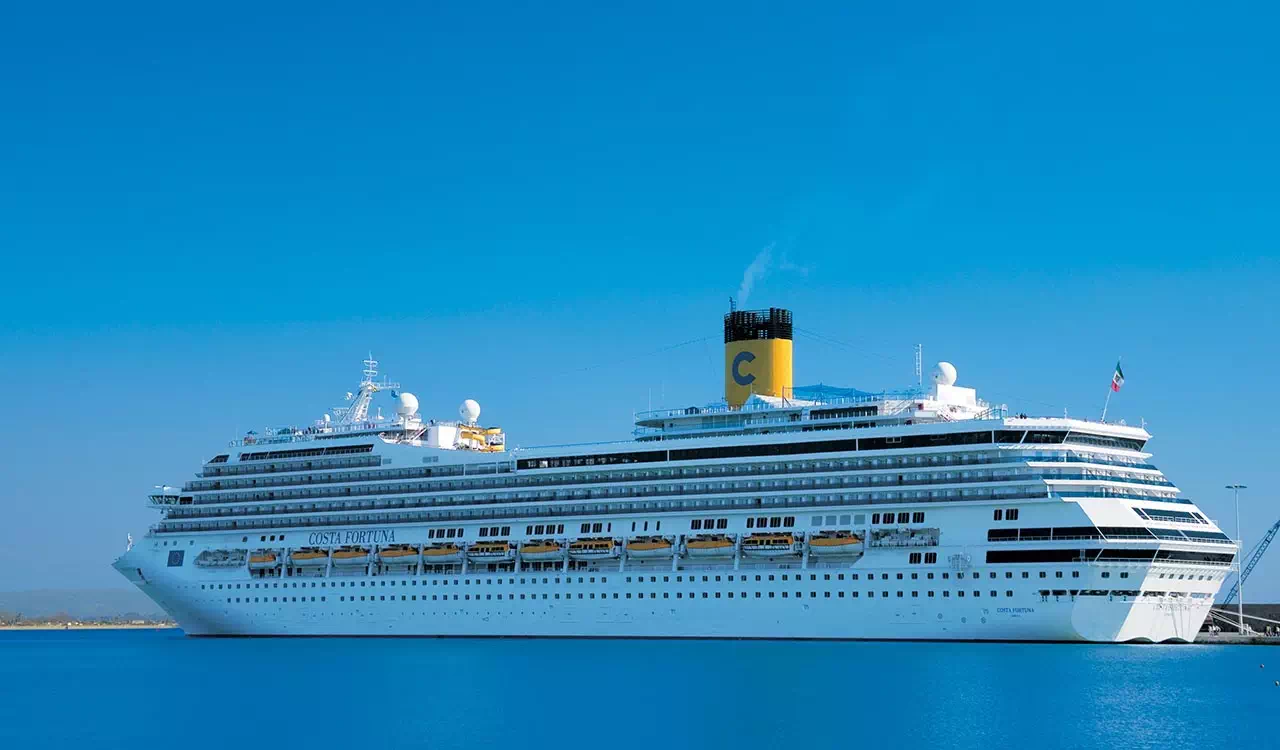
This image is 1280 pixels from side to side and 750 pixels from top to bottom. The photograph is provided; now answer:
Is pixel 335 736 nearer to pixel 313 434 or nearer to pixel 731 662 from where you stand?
pixel 731 662

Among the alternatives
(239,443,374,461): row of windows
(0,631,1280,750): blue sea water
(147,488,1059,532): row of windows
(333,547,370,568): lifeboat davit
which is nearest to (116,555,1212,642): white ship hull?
(0,631,1280,750): blue sea water

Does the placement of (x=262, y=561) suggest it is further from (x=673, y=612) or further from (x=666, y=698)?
(x=666, y=698)

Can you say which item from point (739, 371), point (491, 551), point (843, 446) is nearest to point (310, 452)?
point (491, 551)

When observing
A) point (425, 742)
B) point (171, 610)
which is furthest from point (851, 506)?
point (171, 610)

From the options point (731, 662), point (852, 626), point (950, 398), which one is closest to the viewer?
point (731, 662)

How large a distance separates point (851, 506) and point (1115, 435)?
11.4 metres

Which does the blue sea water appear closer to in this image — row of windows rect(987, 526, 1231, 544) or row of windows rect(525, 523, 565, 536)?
row of windows rect(987, 526, 1231, 544)

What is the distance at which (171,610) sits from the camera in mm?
83375

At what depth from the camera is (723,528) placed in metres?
67.8

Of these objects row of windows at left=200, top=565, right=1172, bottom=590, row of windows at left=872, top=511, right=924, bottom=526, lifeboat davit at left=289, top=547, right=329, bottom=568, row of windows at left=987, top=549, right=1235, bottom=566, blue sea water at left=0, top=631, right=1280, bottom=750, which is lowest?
blue sea water at left=0, top=631, right=1280, bottom=750

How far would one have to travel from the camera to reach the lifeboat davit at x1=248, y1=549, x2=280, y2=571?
260ft

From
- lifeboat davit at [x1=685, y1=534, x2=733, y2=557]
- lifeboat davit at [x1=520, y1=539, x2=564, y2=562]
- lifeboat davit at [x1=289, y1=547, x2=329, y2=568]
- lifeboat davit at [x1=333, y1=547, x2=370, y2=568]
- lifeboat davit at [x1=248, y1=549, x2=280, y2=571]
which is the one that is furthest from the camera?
lifeboat davit at [x1=248, y1=549, x2=280, y2=571]

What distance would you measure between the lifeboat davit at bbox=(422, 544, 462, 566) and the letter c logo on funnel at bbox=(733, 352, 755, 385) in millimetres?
15740

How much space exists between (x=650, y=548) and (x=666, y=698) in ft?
75.3
